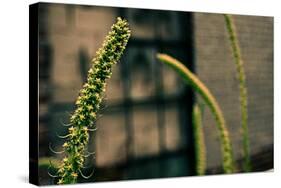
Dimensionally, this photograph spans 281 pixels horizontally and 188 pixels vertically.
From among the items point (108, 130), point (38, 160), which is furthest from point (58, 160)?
point (108, 130)

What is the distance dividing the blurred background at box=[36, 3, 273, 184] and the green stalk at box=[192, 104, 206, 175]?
2.4 inches

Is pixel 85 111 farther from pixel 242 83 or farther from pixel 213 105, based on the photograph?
pixel 242 83

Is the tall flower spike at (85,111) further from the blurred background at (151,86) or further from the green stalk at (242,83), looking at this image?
the green stalk at (242,83)

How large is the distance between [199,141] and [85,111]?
57.1 inches

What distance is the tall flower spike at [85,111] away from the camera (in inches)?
220

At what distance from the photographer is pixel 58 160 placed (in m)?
5.55

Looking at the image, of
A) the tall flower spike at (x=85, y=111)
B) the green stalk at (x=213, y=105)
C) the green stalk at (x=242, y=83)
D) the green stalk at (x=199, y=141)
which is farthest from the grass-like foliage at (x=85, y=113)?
the green stalk at (x=242, y=83)

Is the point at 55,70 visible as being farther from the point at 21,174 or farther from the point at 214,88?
the point at 214,88

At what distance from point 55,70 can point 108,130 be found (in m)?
0.77

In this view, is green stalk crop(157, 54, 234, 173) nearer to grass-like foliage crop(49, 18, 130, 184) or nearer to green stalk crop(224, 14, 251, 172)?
green stalk crop(224, 14, 251, 172)

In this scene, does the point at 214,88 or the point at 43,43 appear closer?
the point at 43,43

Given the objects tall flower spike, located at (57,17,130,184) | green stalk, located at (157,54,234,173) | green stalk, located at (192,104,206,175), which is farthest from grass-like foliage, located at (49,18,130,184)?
green stalk, located at (192,104,206,175)

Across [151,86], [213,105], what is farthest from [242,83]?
[151,86]

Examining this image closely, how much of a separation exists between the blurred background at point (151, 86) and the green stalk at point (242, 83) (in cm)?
6
